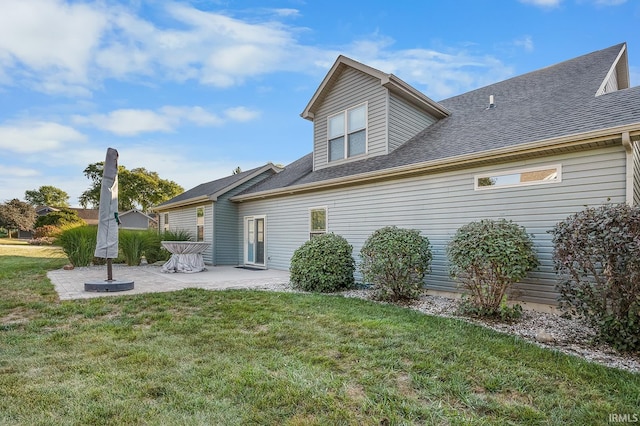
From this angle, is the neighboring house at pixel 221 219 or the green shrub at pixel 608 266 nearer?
the green shrub at pixel 608 266

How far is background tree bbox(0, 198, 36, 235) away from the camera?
39.2m

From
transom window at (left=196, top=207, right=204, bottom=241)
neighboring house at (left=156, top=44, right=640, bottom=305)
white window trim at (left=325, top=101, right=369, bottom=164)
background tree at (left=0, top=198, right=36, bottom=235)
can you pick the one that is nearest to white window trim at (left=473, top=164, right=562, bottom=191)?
neighboring house at (left=156, top=44, right=640, bottom=305)

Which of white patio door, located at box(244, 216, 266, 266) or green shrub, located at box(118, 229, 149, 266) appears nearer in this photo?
white patio door, located at box(244, 216, 266, 266)

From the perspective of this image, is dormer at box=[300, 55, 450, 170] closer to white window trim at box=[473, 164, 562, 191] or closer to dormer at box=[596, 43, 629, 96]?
white window trim at box=[473, 164, 562, 191]

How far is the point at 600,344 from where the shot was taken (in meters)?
3.60

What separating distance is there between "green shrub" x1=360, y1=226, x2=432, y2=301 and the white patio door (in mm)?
6143

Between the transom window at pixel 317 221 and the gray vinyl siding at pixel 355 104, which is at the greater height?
the gray vinyl siding at pixel 355 104

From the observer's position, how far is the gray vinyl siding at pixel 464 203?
4.86m

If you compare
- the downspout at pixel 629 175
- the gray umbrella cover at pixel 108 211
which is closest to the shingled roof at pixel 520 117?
the downspout at pixel 629 175

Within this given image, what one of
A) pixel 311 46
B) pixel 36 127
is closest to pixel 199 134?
pixel 36 127

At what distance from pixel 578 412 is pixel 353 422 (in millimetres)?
1486

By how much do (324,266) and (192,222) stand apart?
9.08 metres

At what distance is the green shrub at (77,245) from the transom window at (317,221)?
758cm

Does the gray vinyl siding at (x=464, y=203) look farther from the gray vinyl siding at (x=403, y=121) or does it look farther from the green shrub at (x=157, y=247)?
the green shrub at (x=157, y=247)
